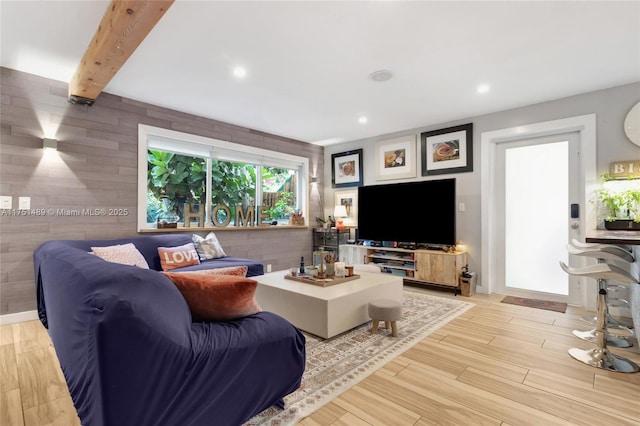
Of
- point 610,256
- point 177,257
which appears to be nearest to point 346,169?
point 177,257

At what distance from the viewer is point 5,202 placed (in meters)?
2.90

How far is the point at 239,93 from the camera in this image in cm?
352

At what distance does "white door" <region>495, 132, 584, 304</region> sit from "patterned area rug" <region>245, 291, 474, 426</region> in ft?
4.20

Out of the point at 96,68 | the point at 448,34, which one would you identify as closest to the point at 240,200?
the point at 96,68

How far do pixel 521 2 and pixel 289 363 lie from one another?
8.81 ft

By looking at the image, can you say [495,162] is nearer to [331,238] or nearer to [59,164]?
[331,238]

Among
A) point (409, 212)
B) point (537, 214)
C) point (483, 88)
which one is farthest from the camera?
point (409, 212)

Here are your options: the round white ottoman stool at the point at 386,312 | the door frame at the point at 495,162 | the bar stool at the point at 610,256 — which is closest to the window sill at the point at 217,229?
the round white ottoman stool at the point at 386,312

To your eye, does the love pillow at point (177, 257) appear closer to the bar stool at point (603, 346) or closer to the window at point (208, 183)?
the window at point (208, 183)

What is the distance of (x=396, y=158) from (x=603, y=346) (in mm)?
3545

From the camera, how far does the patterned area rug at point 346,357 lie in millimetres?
1644

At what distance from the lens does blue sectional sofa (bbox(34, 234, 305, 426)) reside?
3.14ft

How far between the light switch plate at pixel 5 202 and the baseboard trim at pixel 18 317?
3.46ft

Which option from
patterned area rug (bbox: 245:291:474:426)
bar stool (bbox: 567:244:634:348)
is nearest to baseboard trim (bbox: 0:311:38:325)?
patterned area rug (bbox: 245:291:474:426)
